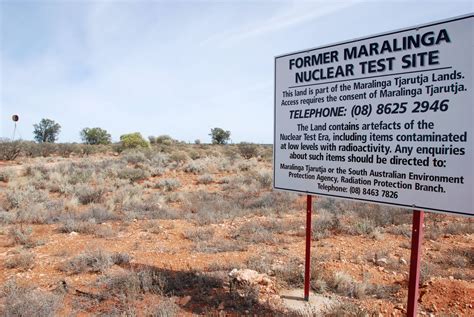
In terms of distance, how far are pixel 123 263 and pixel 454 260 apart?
5.49 metres

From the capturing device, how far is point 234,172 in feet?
60.3

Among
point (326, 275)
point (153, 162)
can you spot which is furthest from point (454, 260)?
point (153, 162)

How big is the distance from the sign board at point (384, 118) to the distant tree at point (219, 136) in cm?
4722

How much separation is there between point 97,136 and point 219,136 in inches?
663

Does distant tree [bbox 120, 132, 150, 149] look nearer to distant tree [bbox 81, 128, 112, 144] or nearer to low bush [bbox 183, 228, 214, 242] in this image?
distant tree [bbox 81, 128, 112, 144]

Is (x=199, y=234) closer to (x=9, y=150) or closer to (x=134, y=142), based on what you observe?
(x=9, y=150)

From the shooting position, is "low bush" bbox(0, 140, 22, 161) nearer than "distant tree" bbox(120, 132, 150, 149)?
Yes

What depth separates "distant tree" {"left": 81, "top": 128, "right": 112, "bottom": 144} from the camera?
47.7 metres

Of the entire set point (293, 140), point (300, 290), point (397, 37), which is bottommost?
point (300, 290)

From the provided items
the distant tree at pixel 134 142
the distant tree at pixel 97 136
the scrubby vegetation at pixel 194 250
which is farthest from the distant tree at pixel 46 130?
the scrubby vegetation at pixel 194 250

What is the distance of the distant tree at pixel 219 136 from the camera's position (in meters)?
51.6

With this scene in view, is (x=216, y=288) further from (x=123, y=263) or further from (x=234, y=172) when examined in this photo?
(x=234, y=172)

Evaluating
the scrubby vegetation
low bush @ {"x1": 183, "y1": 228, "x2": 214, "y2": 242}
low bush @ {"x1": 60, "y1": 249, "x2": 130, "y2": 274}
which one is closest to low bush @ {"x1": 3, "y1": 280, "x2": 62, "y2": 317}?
the scrubby vegetation

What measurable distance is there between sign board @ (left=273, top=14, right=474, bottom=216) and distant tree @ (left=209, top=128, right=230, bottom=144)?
47.2 metres
